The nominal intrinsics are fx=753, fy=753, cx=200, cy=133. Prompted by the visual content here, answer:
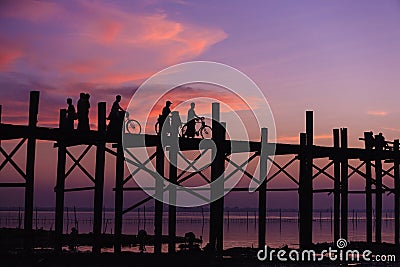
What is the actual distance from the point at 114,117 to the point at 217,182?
3.86 meters

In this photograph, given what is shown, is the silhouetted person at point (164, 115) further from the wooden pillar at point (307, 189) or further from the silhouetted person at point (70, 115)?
the wooden pillar at point (307, 189)

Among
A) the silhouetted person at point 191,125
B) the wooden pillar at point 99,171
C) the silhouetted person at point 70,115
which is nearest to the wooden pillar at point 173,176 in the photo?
the silhouetted person at point 191,125

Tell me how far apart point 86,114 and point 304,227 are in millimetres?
8405

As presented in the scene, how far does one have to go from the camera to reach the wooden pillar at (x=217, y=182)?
2389 cm

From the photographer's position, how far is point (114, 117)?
23.5 m

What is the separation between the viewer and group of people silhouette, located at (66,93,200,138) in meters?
22.6

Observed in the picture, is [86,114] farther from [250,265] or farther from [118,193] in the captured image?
[250,265]

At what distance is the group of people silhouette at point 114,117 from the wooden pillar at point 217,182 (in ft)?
3.97

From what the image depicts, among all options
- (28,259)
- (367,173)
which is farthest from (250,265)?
(367,173)

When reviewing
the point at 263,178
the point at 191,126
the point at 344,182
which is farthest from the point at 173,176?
the point at 344,182

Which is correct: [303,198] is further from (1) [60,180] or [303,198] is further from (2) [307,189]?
(1) [60,180]

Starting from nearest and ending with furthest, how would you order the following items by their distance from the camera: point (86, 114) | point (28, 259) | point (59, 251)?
point (28, 259) < point (59, 251) < point (86, 114)

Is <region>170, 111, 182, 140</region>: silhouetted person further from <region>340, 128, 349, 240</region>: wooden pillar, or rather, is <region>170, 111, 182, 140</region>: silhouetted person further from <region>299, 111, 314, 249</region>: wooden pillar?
<region>340, 128, 349, 240</region>: wooden pillar

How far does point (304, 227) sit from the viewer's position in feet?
83.8
